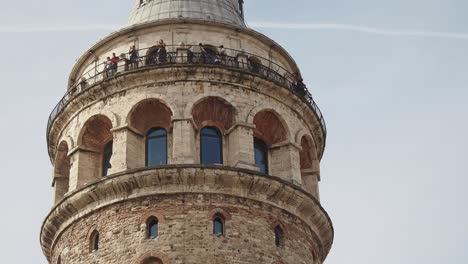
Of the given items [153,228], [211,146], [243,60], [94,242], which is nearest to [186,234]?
[153,228]

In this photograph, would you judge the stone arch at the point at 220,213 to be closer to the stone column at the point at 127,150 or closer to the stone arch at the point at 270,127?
the stone column at the point at 127,150

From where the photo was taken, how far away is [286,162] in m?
29.9

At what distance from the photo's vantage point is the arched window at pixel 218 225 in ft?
89.1

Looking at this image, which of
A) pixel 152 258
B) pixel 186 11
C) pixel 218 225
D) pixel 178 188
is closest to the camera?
pixel 152 258

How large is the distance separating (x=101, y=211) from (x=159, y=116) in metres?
3.76

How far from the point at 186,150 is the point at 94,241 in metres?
3.80

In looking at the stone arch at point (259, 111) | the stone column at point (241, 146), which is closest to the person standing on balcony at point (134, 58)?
the stone column at point (241, 146)

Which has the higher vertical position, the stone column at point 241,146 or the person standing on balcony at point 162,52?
the person standing on balcony at point 162,52

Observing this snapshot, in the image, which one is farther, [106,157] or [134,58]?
[134,58]

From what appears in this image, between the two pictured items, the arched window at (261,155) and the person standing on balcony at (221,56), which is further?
the person standing on balcony at (221,56)

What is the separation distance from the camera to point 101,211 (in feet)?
92.0

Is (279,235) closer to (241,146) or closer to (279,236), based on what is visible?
(279,236)

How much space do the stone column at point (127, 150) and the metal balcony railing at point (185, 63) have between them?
213 centimetres

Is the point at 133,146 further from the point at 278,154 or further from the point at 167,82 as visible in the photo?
the point at 278,154
